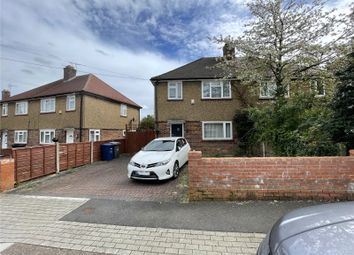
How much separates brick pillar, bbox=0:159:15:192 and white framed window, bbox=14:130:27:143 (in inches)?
684

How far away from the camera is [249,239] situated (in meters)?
3.88

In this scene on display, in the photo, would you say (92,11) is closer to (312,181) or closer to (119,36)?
(119,36)

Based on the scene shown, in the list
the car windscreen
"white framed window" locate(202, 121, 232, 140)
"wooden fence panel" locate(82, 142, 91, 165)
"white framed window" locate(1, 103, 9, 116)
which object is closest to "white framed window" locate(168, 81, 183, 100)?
"white framed window" locate(202, 121, 232, 140)

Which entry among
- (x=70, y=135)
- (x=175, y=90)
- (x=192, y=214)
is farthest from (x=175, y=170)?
(x=70, y=135)

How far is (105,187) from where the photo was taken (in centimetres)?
765

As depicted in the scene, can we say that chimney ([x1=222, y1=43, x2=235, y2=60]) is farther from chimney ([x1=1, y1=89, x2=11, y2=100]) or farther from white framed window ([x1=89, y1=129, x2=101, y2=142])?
chimney ([x1=1, y1=89, x2=11, y2=100])

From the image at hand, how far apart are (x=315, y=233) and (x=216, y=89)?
14393 millimetres

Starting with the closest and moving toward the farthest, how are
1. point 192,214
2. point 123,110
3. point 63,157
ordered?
1. point 192,214
2. point 63,157
3. point 123,110

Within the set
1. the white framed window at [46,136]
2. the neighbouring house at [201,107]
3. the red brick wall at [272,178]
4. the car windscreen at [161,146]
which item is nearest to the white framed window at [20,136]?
the white framed window at [46,136]

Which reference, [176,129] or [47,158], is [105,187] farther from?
[176,129]

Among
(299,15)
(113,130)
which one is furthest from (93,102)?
(299,15)

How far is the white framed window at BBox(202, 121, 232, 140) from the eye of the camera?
1565cm

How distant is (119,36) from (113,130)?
11.8 meters

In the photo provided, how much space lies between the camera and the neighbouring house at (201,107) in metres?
15.6
